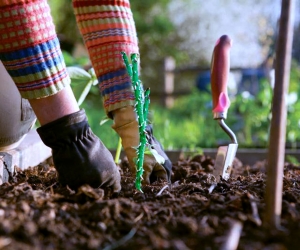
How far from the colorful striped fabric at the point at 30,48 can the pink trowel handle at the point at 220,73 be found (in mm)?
539

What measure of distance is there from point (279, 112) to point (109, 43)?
76 centimetres

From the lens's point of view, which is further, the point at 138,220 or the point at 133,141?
the point at 133,141

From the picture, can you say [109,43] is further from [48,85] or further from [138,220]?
[138,220]

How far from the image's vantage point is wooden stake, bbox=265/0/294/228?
80cm

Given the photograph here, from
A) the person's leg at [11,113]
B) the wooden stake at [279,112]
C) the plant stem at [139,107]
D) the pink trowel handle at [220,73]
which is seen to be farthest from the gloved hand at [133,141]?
the wooden stake at [279,112]

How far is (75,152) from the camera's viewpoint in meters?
1.13

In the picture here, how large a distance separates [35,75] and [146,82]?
10.1 metres

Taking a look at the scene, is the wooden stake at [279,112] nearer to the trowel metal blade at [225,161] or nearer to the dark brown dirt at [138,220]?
the dark brown dirt at [138,220]

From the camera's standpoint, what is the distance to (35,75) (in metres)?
1.13

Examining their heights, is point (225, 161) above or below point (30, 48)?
below

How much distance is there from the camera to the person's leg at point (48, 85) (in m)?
1.11

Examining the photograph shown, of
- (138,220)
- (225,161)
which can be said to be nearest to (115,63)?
(225,161)

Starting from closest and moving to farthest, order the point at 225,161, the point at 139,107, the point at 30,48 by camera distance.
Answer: the point at 30,48, the point at 139,107, the point at 225,161

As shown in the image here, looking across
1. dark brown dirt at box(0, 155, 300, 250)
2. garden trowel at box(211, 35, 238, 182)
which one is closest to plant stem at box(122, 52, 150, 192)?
dark brown dirt at box(0, 155, 300, 250)
